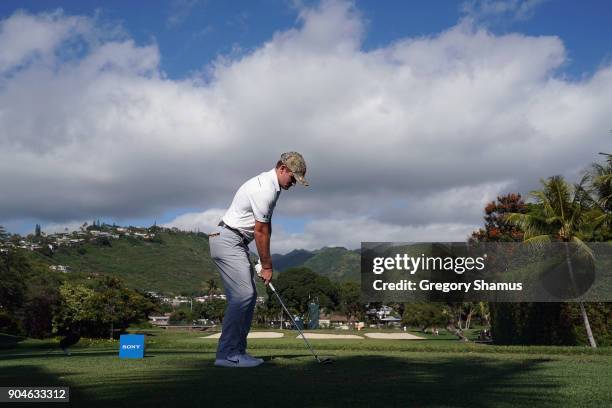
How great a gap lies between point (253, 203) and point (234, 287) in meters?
1.08

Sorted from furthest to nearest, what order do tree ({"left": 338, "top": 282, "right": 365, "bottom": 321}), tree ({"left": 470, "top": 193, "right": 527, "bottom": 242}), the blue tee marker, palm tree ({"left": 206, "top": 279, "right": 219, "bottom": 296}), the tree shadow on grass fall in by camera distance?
palm tree ({"left": 206, "top": 279, "right": 219, "bottom": 296})
tree ({"left": 338, "top": 282, "right": 365, "bottom": 321})
tree ({"left": 470, "top": 193, "right": 527, "bottom": 242})
the blue tee marker
the tree shadow on grass

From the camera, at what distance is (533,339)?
2784 centimetres

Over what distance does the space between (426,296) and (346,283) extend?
9447cm

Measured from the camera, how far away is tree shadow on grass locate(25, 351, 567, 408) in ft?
13.9

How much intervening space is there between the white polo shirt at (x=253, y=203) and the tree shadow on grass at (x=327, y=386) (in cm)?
176

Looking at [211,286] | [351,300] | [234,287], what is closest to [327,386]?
[234,287]

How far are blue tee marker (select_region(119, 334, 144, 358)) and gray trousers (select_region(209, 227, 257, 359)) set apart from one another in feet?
5.77

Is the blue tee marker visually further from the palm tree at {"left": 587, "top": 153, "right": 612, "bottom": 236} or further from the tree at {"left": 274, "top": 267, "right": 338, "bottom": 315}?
the tree at {"left": 274, "top": 267, "right": 338, "bottom": 315}

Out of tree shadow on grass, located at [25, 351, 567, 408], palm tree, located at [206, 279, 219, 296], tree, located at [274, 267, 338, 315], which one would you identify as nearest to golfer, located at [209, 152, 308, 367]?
tree shadow on grass, located at [25, 351, 567, 408]

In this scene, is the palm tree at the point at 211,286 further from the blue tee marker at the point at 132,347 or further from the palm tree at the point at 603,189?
the blue tee marker at the point at 132,347

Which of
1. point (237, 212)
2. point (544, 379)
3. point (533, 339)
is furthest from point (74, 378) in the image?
point (533, 339)

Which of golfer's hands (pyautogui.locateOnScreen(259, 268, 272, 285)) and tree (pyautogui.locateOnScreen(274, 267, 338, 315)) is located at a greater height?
golfer's hands (pyautogui.locateOnScreen(259, 268, 272, 285))

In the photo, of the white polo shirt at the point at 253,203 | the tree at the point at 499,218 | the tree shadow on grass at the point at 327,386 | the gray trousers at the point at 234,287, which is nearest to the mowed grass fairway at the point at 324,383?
the tree shadow on grass at the point at 327,386

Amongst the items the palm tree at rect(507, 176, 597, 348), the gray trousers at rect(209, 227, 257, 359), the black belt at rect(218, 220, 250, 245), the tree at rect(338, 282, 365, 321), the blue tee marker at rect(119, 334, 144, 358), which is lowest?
the tree at rect(338, 282, 365, 321)
